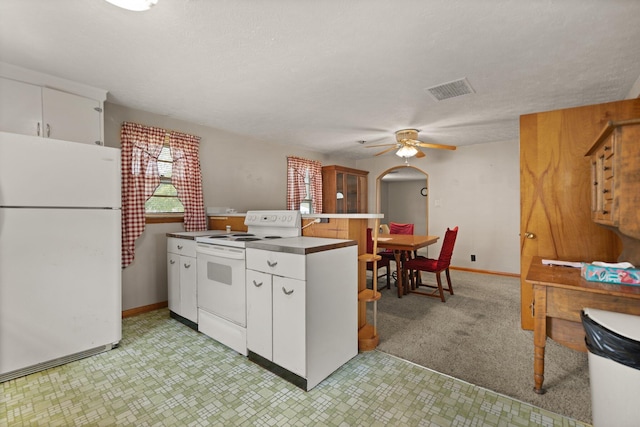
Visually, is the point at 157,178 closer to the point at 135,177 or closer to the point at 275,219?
the point at 135,177

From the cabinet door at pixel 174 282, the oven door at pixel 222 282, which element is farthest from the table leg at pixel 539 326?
the cabinet door at pixel 174 282

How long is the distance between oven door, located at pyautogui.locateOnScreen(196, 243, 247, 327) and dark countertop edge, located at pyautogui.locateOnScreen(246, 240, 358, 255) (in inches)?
7.5

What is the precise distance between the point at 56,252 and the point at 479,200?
5650 millimetres

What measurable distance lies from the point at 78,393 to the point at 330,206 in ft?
14.4

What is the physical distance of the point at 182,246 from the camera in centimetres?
282

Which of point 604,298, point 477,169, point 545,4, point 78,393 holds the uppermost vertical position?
point 545,4

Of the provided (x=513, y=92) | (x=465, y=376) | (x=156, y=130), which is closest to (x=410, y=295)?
(x=465, y=376)

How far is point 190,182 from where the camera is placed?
359 cm

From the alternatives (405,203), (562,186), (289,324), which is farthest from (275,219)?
(405,203)

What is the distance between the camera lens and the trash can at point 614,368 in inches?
41.6

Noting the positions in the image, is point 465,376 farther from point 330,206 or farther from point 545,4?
point 330,206

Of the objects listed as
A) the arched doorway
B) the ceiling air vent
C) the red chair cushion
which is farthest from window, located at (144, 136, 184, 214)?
the arched doorway

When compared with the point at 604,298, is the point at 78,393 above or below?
below

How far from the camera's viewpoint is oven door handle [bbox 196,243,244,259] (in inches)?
86.6
